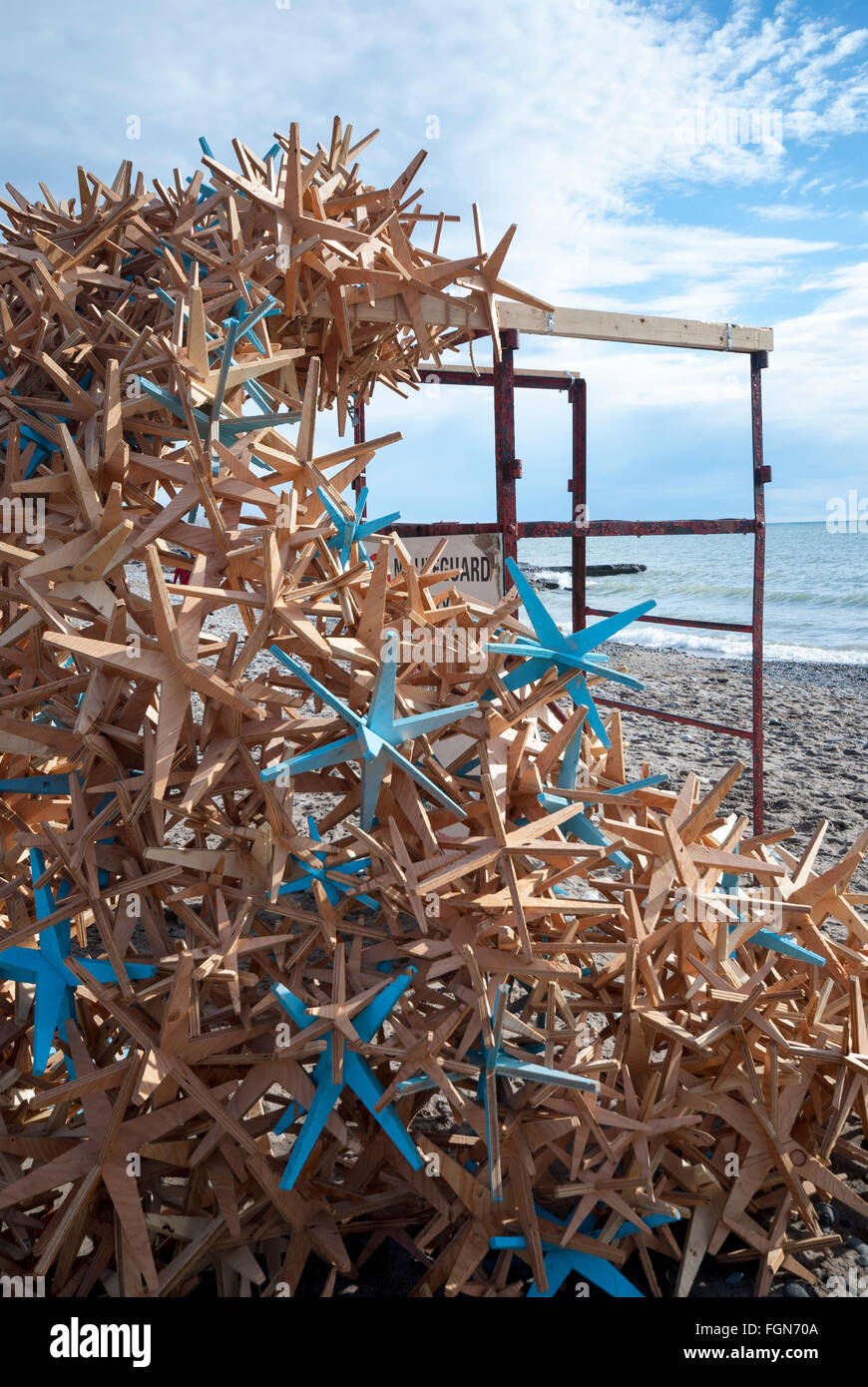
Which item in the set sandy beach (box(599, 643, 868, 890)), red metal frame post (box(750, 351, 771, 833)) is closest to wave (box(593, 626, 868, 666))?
sandy beach (box(599, 643, 868, 890))

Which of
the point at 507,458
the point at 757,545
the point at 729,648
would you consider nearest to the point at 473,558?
the point at 507,458

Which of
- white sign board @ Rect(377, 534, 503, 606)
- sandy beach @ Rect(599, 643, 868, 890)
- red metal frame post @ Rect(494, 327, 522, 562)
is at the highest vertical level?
red metal frame post @ Rect(494, 327, 522, 562)

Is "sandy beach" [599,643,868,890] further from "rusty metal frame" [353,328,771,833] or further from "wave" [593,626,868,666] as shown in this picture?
"wave" [593,626,868,666]

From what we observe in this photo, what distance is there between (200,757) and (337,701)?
32 centimetres

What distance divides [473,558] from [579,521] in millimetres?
701

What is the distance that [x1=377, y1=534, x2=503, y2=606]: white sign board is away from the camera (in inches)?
141

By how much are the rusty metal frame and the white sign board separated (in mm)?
40

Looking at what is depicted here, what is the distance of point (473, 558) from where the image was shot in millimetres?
3623

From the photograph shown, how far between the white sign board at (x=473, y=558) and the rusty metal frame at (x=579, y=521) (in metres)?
0.04

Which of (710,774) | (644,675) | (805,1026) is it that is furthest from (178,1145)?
(644,675)

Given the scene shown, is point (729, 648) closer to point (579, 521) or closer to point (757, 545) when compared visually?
point (757, 545)
